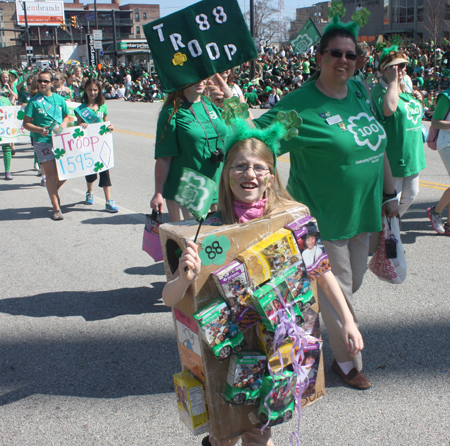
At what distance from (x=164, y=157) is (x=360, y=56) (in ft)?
7.13

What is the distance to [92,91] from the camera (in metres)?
6.93

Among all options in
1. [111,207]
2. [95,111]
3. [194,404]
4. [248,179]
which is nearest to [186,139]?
[248,179]

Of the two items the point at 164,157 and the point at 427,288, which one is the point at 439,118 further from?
the point at 164,157

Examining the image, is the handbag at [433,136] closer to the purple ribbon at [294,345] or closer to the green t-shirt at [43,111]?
the purple ribbon at [294,345]

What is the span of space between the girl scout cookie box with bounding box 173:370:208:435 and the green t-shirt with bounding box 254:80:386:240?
1227mm

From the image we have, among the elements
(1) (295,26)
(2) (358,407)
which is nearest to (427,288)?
(2) (358,407)

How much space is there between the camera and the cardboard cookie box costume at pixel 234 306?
1.83m

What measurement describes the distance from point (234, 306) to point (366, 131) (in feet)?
4.79

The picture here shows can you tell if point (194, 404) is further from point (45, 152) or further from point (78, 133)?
point (78, 133)

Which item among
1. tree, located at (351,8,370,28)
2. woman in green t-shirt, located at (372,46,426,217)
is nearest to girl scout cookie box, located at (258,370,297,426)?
tree, located at (351,8,370,28)

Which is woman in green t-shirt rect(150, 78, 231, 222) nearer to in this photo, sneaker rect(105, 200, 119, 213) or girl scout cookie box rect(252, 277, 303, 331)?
girl scout cookie box rect(252, 277, 303, 331)

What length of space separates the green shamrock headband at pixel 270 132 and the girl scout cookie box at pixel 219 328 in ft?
2.54

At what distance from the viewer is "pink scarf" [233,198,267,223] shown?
2211 millimetres

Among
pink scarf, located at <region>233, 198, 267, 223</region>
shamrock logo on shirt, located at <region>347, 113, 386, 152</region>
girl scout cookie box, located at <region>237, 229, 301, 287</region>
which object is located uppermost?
shamrock logo on shirt, located at <region>347, 113, 386, 152</region>
